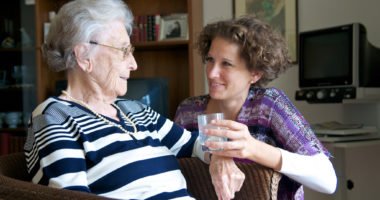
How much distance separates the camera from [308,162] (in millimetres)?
1325

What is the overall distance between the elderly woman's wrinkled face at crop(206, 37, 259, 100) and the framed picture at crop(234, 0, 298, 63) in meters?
1.44

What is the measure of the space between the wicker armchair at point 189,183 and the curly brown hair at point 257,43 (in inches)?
16.7

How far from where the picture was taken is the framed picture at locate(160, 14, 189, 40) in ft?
10.6

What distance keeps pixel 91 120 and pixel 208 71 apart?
564 millimetres

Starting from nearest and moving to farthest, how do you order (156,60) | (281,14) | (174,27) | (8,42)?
(281,14) → (174,27) → (156,60) → (8,42)

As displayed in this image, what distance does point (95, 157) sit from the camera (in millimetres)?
1134

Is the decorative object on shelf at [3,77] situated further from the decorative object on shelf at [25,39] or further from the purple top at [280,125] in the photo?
the purple top at [280,125]

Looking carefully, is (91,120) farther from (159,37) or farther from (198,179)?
(159,37)

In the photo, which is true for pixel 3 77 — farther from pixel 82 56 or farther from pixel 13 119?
pixel 82 56

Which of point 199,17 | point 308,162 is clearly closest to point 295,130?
point 308,162

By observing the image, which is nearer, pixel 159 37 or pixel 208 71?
pixel 208 71

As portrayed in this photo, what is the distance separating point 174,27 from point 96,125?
216cm

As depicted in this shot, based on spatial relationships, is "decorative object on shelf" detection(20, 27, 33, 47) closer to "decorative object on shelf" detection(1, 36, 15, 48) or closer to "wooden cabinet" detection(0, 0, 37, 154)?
"wooden cabinet" detection(0, 0, 37, 154)

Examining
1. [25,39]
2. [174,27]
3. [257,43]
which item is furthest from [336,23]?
[25,39]
